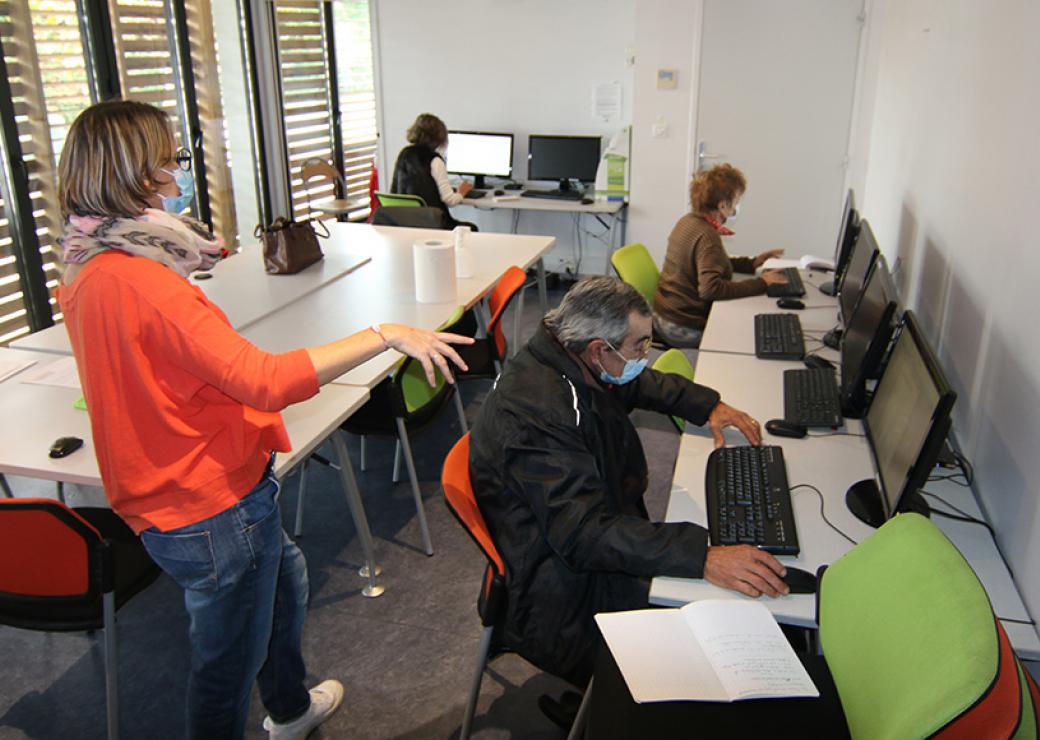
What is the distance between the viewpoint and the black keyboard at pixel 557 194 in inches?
235

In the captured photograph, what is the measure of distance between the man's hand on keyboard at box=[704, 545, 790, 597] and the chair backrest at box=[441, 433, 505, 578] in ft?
1.45

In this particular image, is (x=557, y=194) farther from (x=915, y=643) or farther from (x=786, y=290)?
(x=915, y=643)

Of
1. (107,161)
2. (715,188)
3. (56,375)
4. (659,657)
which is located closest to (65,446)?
(56,375)

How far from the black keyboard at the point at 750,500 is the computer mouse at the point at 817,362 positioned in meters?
0.77

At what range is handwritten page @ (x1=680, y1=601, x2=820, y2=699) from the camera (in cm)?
133

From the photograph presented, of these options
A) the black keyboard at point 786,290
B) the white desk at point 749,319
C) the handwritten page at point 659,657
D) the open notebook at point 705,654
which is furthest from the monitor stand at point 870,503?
the black keyboard at point 786,290

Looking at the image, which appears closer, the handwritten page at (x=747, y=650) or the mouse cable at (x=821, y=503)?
the handwritten page at (x=747, y=650)

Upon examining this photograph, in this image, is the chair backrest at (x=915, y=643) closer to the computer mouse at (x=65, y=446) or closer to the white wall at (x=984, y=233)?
the white wall at (x=984, y=233)

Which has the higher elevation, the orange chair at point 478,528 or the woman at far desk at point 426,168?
the woman at far desk at point 426,168

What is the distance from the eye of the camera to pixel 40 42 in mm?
4402

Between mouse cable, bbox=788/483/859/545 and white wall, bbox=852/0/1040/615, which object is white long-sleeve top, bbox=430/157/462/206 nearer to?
white wall, bbox=852/0/1040/615

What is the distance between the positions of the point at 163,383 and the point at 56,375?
1384 mm

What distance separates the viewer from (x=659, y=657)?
4.59 feet

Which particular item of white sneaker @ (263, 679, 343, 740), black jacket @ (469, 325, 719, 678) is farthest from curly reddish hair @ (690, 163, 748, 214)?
white sneaker @ (263, 679, 343, 740)
